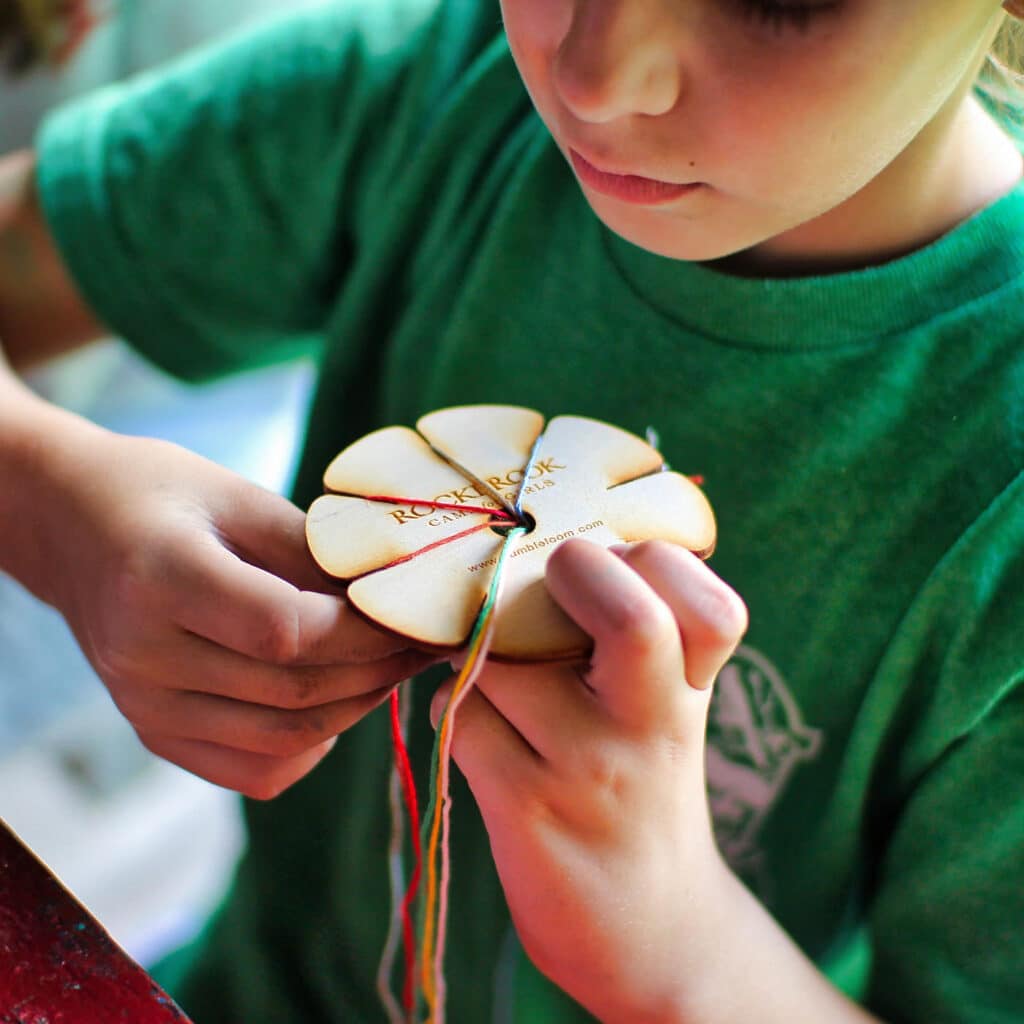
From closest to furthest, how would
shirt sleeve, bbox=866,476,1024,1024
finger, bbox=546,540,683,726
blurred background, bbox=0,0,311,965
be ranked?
1. finger, bbox=546,540,683,726
2. shirt sleeve, bbox=866,476,1024,1024
3. blurred background, bbox=0,0,311,965

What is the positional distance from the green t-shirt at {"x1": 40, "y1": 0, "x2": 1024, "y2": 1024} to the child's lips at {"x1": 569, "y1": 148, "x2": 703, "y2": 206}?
0.10 metres

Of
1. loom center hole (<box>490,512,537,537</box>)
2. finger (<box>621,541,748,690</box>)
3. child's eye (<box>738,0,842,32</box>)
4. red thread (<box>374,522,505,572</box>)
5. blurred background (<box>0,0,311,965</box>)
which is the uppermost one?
child's eye (<box>738,0,842,32</box>)

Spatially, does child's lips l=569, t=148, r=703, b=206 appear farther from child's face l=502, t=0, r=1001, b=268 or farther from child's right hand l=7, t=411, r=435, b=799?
child's right hand l=7, t=411, r=435, b=799

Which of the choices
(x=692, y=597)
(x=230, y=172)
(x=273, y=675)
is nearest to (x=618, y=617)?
(x=692, y=597)

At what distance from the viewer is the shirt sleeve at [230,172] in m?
0.56

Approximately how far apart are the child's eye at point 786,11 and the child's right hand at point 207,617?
21 cm

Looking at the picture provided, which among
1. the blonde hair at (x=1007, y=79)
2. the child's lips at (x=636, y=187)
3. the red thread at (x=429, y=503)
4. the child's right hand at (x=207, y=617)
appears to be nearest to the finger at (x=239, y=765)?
the child's right hand at (x=207, y=617)

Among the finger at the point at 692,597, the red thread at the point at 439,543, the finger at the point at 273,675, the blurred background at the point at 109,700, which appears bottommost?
the blurred background at the point at 109,700

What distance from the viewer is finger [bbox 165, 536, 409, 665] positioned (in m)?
0.33

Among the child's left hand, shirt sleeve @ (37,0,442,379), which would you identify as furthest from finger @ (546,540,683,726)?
shirt sleeve @ (37,0,442,379)

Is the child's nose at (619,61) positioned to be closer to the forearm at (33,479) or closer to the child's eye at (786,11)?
the child's eye at (786,11)

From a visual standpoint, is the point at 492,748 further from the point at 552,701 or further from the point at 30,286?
the point at 30,286

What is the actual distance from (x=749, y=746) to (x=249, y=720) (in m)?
0.22

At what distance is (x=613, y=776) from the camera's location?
33 cm
